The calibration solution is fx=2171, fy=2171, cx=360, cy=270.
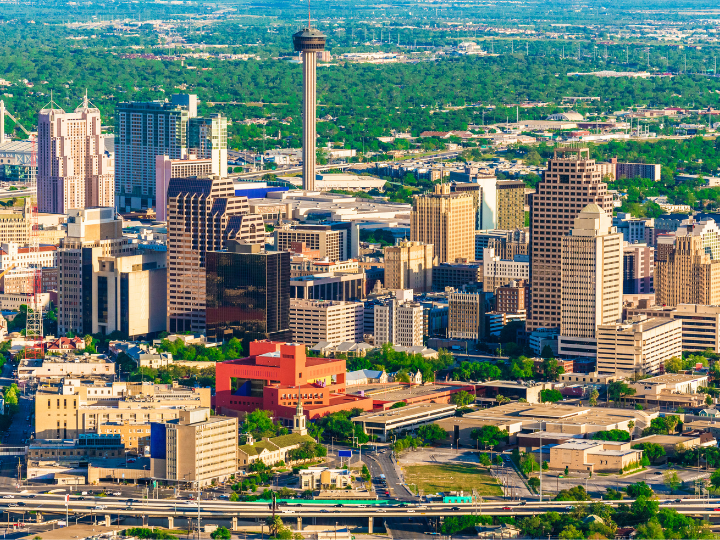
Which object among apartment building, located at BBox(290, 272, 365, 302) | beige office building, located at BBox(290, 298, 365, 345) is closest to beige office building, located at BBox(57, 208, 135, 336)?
apartment building, located at BBox(290, 272, 365, 302)

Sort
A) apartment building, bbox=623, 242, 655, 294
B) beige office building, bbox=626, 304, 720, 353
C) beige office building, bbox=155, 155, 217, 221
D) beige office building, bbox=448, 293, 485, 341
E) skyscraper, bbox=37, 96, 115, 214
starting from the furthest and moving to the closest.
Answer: skyscraper, bbox=37, 96, 115, 214 < beige office building, bbox=155, 155, 217, 221 < apartment building, bbox=623, 242, 655, 294 < beige office building, bbox=448, 293, 485, 341 < beige office building, bbox=626, 304, 720, 353

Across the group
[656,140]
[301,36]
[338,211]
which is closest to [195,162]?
[338,211]

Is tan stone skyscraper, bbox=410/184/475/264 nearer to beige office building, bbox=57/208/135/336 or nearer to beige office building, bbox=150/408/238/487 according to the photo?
beige office building, bbox=57/208/135/336

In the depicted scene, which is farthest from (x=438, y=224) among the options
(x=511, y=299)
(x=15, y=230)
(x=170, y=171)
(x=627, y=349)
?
(x=170, y=171)

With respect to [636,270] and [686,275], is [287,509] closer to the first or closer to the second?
[686,275]

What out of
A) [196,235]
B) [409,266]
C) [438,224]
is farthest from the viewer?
[438,224]

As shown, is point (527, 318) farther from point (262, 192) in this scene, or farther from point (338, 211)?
point (262, 192)
